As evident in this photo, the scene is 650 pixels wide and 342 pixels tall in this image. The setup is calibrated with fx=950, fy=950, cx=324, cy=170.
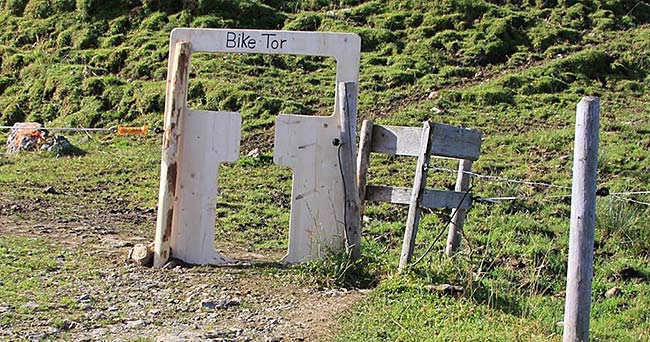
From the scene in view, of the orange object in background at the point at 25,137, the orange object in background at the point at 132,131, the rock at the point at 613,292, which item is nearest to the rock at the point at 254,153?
the orange object in background at the point at 132,131

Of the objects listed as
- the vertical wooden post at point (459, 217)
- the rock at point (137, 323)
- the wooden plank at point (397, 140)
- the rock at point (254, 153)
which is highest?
the wooden plank at point (397, 140)

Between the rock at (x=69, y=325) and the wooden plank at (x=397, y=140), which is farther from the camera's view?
the wooden plank at (x=397, y=140)

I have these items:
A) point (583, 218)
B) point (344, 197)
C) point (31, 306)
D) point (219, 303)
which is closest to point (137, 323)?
point (219, 303)

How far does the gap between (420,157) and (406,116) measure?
288 inches

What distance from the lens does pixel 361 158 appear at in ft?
25.0

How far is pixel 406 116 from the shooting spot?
14.4m

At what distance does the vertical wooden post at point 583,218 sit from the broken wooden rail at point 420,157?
2048 millimetres

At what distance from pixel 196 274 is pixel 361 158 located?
1.60m

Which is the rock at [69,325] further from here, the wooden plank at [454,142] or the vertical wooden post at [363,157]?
the wooden plank at [454,142]

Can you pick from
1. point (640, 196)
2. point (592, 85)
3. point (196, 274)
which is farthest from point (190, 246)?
point (592, 85)

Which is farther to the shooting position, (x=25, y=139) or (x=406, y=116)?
(x=25, y=139)

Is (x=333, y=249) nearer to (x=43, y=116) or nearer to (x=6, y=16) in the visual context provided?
(x=43, y=116)

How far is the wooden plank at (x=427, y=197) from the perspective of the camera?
714 cm

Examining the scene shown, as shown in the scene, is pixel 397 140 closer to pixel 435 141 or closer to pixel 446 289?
pixel 435 141
